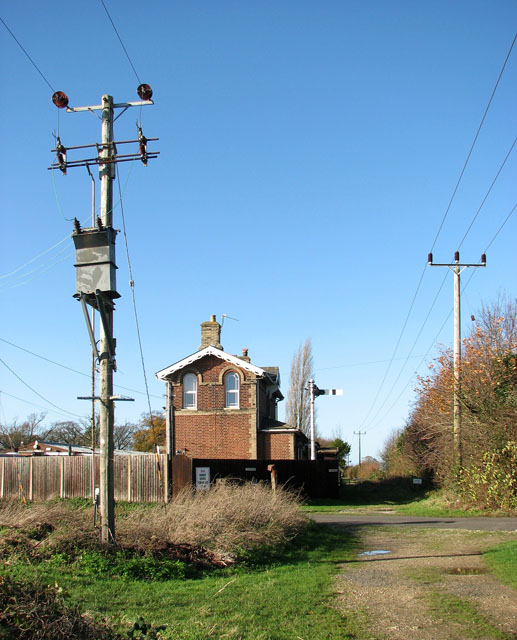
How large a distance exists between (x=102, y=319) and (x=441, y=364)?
59.3 ft

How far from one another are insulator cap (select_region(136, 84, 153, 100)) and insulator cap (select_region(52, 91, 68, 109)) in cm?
136

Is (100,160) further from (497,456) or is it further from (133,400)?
(497,456)

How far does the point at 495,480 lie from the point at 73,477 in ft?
53.7

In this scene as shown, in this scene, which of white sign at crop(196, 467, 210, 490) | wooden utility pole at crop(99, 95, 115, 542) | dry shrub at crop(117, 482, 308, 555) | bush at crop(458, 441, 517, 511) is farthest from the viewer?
white sign at crop(196, 467, 210, 490)

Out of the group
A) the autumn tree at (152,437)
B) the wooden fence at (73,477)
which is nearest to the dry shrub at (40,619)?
the wooden fence at (73,477)

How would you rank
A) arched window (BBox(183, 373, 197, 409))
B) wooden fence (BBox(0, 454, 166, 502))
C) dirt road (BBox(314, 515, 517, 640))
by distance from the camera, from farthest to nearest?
1. arched window (BBox(183, 373, 197, 409))
2. wooden fence (BBox(0, 454, 166, 502))
3. dirt road (BBox(314, 515, 517, 640))

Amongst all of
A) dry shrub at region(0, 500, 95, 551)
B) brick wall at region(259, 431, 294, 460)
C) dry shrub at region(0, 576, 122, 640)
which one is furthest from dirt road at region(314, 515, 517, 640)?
brick wall at region(259, 431, 294, 460)

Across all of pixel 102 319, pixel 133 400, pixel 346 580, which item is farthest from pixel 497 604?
pixel 102 319

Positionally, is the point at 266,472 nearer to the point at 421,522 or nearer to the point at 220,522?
the point at 421,522

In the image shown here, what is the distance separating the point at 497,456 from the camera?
2262cm

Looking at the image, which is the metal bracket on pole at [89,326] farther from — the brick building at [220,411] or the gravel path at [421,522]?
the brick building at [220,411]

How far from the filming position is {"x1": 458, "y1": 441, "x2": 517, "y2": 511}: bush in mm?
22156

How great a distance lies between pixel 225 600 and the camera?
839 centimetres

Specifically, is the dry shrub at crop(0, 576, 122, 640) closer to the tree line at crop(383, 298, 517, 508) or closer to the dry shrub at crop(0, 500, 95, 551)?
the dry shrub at crop(0, 500, 95, 551)
